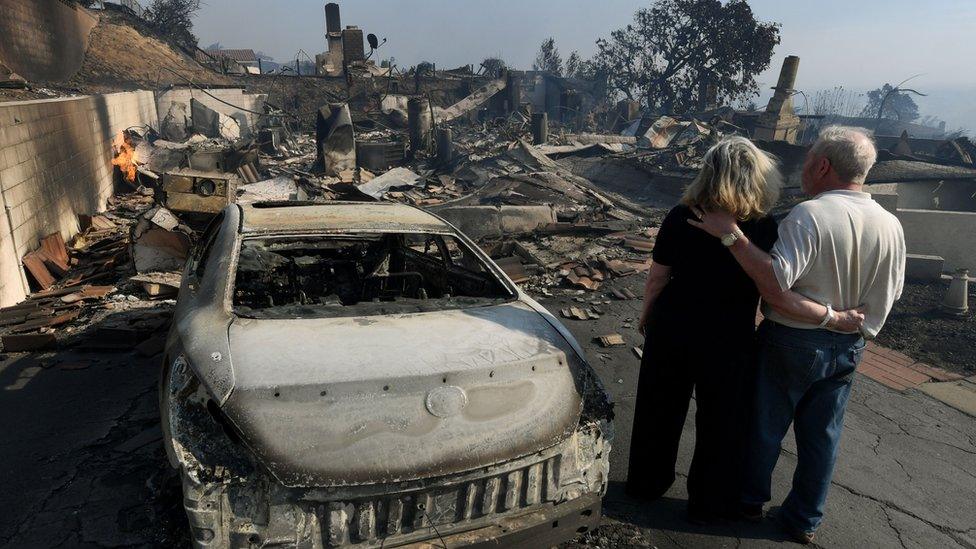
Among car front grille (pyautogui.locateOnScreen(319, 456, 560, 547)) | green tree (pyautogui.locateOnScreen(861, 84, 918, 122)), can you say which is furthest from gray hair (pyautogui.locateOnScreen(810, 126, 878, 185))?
green tree (pyautogui.locateOnScreen(861, 84, 918, 122))

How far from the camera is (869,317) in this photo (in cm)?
252

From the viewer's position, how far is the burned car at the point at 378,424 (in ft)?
6.09

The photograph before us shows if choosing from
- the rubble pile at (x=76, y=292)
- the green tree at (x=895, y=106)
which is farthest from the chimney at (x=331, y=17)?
the green tree at (x=895, y=106)

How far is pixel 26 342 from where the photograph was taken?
470 cm

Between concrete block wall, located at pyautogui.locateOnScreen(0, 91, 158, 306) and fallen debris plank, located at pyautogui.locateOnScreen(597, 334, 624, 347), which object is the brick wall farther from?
fallen debris plank, located at pyautogui.locateOnScreen(597, 334, 624, 347)

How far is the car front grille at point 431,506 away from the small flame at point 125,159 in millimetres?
11065

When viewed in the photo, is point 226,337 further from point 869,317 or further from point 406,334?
point 869,317

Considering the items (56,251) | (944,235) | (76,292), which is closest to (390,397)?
(76,292)

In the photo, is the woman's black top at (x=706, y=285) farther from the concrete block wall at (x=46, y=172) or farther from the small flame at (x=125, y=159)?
the small flame at (x=125, y=159)

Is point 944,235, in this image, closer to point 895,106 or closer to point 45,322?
point 45,322

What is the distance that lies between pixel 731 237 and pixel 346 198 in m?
9.80

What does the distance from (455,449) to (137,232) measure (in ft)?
19.2

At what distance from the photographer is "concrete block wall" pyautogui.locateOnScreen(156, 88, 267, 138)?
18078mm

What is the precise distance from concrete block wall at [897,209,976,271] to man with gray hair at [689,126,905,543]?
21.4ft
